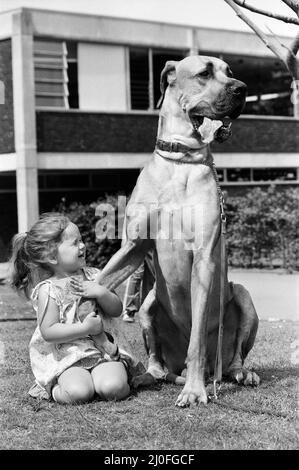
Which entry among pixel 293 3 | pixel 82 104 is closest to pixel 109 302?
pixel 293 3

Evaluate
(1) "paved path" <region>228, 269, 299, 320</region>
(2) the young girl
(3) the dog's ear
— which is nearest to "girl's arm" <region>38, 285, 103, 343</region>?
(2) the young girl

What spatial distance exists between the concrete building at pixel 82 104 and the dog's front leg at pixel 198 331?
1566 centimetres

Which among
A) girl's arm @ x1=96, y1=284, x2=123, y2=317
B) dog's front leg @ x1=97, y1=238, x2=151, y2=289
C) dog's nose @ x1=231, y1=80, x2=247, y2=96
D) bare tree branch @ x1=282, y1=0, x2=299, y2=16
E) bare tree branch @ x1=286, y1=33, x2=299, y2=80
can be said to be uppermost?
bare tree branch @ x1=282, y1=0, x2=299, y2=16

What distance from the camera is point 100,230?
43.1 ft

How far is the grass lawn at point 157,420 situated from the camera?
Answer: 12.1ft

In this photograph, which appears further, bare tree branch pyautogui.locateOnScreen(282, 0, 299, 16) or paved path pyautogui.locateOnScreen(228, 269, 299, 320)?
paved path pyautogui.locateOnScreen(228, 269, 299, 320)

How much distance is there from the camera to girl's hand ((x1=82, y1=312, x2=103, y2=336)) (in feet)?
15.0

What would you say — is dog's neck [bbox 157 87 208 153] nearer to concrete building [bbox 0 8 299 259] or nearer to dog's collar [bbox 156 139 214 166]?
dog's collar [bbox 156 139 214 166]

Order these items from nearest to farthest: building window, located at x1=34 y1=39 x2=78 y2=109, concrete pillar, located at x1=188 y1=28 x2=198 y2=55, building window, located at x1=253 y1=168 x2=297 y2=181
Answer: building window, located at x1=34 y1=39 x2=78 y2=109 < concrete pillar, located at x1=188 y1=28 x2=198 y2=55 < building window, located at x1=253 y1=168 x2=297 y2=181

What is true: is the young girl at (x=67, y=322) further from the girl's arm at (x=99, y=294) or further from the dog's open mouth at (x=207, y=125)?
the dog's open mouth at (x=207, y=125)

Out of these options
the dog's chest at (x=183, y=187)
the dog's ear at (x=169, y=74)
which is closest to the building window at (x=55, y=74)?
the dog's ear at (x=169, y=74)

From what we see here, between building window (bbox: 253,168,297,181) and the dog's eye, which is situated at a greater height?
the dog's eye

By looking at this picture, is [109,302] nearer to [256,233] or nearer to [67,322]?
[67,322]

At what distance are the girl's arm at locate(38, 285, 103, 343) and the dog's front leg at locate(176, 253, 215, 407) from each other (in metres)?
0.62
